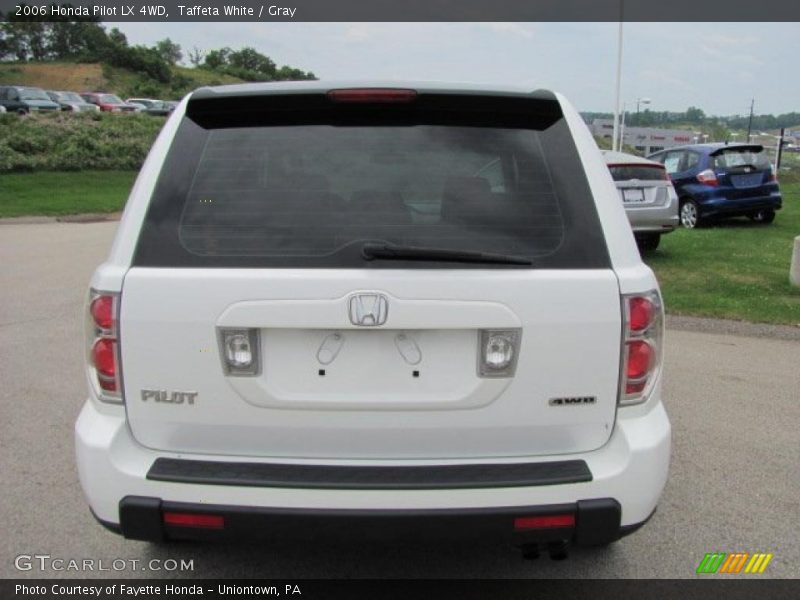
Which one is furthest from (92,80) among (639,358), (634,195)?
(639,358)

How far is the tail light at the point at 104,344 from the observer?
2.28 meters

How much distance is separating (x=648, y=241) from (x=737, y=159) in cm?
393

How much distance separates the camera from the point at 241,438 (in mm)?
2293

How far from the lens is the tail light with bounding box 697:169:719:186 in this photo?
13.6 meters

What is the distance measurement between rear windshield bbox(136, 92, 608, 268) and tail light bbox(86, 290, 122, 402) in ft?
0.60

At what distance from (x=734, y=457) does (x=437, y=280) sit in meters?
2.75

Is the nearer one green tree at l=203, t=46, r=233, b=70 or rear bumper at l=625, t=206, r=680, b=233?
rear bumper at l=625, t=206, r=680, b=233

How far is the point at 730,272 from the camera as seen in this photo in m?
9.61

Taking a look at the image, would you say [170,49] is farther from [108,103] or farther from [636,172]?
[636,172]

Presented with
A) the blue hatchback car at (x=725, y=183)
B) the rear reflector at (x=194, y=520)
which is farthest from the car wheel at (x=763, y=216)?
the rear reflector at (x=194, y=520)

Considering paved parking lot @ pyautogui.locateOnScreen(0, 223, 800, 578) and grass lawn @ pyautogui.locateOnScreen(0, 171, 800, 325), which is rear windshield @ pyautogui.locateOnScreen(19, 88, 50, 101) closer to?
grass lawn @ pyautogui.locateOnScreen(0, 171, 800, 325)

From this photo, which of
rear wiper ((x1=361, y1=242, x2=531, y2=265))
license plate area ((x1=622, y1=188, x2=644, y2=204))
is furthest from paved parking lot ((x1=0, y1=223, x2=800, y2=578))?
license plate area ((x1=622, y1=188, x2=644, y2=204))

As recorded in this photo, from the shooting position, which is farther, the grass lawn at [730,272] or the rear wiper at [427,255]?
the grass lawn at [730,272]

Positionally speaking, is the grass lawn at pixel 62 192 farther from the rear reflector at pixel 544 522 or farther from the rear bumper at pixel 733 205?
the rear reflector at pixel 544 522
